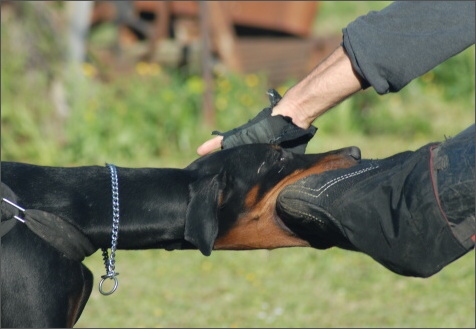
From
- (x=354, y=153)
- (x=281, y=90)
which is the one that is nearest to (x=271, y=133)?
(x=354, y=153)

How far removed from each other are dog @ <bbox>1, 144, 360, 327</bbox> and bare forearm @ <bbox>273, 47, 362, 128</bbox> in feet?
0.53

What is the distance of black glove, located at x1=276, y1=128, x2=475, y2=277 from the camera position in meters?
3.28

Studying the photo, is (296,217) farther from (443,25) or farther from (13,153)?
(13,153)

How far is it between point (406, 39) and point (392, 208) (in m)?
0.58

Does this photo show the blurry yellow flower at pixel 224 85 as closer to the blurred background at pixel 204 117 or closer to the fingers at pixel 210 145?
the blurred background at pixel 204 117

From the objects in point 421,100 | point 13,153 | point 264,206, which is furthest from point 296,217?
point 421,100

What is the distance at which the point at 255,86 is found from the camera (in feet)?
28.7

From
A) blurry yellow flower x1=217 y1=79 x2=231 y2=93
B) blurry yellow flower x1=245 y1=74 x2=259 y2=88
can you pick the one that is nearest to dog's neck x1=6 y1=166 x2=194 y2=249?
blurry yellow flower x1=217 y1=79 x2=231 y2=93

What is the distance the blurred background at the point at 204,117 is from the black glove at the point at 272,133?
166cm

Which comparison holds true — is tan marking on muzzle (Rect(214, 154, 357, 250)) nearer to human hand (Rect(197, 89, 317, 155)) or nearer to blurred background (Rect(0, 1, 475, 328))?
human hand (Rect(197, 89, 317, 155))

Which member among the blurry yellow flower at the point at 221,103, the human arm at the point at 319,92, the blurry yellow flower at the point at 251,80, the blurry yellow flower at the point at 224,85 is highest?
the human arm at the point at 319,92

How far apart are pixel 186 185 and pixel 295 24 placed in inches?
243

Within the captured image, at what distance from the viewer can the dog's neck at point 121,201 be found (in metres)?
3.57

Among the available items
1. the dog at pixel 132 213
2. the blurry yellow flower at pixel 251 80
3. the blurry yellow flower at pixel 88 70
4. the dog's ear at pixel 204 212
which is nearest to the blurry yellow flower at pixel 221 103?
the blurry yellow flower at pixel 251 80
